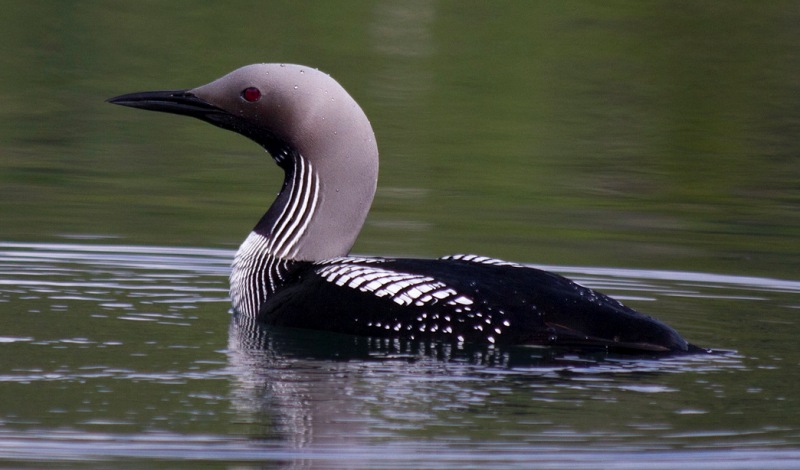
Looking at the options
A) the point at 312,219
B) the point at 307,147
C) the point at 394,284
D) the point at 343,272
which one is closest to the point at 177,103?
the point at 307,147

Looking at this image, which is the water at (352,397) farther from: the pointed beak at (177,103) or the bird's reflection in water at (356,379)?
the pointed beak at (177,103)

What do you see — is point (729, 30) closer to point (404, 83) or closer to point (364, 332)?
point (404, 83)

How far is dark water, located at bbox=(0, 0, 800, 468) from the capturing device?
3.77 meters

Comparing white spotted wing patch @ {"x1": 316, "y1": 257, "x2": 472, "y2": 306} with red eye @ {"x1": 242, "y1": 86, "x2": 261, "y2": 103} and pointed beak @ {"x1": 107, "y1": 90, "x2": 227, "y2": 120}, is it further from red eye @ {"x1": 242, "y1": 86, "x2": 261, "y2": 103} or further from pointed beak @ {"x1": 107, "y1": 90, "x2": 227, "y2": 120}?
pointed beak @ {"x1": 107, "y1": 90, "x2": 227, "y2": 120}

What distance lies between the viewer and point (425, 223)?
25.7ft

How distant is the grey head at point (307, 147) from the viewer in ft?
17.9

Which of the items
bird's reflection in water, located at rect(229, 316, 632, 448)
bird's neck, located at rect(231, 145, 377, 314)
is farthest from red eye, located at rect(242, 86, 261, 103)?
bird's reflection in water, located at rect(229, 316, 632, 448)

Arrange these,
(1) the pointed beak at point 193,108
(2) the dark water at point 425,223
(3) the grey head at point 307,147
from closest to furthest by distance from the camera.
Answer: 1. (2) the dark water at point 425,223
2. (3) the grey head at point 307,147
3. (1) the pointed beak at point 193,108

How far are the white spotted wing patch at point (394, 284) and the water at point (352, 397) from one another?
0.48 feet

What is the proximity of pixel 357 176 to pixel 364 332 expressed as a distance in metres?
0.78

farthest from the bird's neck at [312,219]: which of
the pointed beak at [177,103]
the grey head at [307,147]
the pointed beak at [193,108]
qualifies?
the pointed beak at [177,103]

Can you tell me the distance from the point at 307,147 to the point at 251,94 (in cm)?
28

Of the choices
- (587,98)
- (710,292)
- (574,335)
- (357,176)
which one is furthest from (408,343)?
(587,98)

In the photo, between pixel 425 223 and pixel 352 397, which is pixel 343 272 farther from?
pixel 425 223
